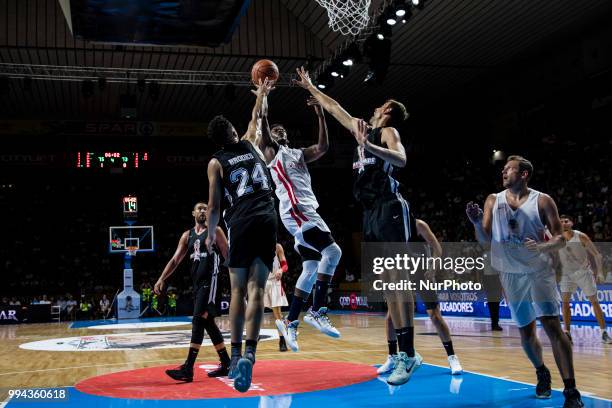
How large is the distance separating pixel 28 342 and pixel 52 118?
1375 centimetres

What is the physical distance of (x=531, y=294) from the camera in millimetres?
4824

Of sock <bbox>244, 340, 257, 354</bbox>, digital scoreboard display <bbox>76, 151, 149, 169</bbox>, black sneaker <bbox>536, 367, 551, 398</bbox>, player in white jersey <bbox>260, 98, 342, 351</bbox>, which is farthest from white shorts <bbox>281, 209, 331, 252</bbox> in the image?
digital scoreboard display <bbox>76, 151, 149, 169</bbox>

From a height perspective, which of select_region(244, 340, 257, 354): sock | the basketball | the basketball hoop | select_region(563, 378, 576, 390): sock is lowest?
select_region(563, 378, 576, 390): sock

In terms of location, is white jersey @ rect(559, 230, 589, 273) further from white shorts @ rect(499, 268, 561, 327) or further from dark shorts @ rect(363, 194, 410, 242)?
dark shorts @ rect(363, 194, 410, 242)

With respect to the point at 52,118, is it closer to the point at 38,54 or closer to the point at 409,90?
the point at 38,54

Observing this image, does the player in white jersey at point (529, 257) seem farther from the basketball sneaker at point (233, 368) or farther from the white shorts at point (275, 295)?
the white shorts at point (275, 295)

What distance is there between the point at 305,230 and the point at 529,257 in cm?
198

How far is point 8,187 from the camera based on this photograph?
26.6m

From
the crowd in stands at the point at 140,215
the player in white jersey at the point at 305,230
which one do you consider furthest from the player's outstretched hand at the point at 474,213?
the crowd in stands at the point at 140,215

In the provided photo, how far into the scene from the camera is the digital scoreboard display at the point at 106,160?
22250 mm

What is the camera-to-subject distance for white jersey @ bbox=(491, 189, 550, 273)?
483cm

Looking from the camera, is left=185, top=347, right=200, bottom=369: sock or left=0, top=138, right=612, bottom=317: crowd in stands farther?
left=0, top=138, right=612, bottom=317: crowd in stands

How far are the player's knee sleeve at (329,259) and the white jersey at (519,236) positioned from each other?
1.46 metres

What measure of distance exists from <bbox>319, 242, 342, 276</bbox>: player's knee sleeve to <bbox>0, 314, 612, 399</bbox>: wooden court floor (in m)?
2.07
